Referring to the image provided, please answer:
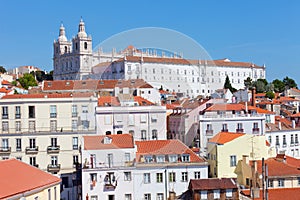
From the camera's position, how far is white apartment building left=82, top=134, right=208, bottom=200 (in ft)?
54.9

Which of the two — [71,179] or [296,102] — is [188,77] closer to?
[71,179]

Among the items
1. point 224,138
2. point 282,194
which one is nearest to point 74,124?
point 224,138

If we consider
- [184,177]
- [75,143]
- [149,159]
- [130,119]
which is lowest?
[184,177]

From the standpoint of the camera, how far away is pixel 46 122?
21938 mm

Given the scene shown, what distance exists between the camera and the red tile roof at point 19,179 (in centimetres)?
1025

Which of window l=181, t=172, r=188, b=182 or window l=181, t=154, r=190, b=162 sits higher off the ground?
window l=181, t=154, r=190, b=162

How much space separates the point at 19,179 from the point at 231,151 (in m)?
8.99

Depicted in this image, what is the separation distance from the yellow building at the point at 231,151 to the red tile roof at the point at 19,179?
7410mm

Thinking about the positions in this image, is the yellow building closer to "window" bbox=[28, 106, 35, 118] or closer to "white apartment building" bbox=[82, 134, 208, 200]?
"white apartment building" bbox=[82, 134, 208, 200]

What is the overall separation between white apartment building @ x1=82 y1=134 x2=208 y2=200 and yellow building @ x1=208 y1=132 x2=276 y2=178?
41.6 inches

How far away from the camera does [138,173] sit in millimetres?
17047

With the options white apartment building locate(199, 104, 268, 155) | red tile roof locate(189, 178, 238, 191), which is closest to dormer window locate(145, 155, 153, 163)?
red tile roof locate(189, 178, 238, 191)

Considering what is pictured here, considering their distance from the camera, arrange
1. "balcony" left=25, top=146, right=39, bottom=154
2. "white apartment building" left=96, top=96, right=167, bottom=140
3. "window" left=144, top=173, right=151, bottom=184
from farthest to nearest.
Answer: "balcony" left=25, top=146, right=39, bottom=154
"window" left=144, top=173, right=151, bottom=184
"white apartment building" left=96, top=96, right=167, bottom=140

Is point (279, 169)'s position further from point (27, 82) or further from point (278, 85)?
point (278, 85)
